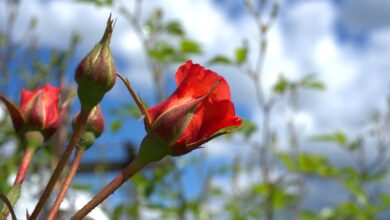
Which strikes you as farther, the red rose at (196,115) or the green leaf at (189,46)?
the green leaf at (189,46)

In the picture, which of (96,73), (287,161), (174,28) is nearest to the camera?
(96,73)

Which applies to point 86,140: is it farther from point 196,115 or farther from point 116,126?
point 116,126

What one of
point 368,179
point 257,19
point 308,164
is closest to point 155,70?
point 257,19

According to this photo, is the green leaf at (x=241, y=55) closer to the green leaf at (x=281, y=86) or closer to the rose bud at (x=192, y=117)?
the green leaf at (x=281, y=86)

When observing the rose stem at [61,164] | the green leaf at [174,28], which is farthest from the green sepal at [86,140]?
the green leaf at [174,28]

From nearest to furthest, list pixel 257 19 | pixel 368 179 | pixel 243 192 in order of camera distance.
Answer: pixel 257 19, pixel 368 179, pixel 243 192

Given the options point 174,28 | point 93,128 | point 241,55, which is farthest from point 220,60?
point 93,128

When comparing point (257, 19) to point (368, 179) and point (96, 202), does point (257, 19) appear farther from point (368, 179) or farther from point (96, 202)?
point (96, 202)
